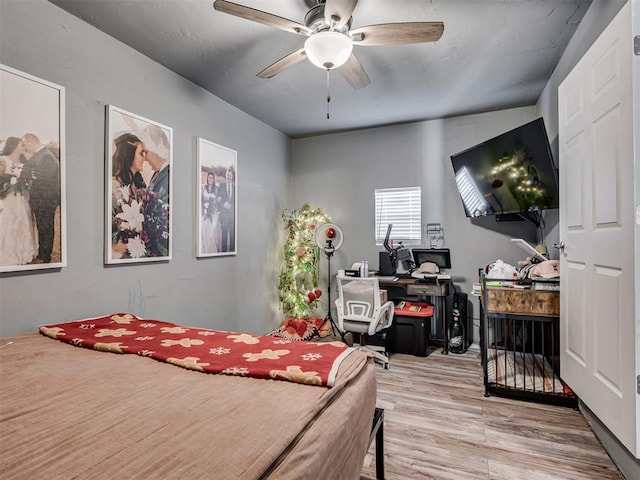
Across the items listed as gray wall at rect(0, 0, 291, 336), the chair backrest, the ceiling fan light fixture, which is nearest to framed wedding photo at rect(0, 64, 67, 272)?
gray wall at rect(0, 0, 291, 336)

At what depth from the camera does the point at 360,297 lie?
312 cm

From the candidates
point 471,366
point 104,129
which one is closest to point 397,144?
point 471,366

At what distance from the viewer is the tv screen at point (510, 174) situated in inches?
106

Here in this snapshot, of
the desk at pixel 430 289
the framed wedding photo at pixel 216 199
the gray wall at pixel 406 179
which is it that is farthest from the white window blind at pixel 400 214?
the framed wedding photo at pixel 216 199

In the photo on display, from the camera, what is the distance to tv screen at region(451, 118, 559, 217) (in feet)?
8.84

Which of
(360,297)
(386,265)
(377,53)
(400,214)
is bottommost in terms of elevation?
(360,297)

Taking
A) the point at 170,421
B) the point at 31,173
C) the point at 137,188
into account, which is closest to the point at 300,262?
the point at 137,188

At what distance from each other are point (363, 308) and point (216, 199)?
5.98 feet

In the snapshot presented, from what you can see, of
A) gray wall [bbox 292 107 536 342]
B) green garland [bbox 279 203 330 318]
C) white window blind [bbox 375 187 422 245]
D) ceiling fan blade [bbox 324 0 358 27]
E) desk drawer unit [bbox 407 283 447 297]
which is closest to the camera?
ceiling fan blade [bbox 324 0 358 27]

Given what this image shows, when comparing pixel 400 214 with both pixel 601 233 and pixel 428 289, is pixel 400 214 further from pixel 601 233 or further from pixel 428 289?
pixel 601 233

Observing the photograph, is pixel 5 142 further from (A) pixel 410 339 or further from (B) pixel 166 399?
(A) pixel 410 339

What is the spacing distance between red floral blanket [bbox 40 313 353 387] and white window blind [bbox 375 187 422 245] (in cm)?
287

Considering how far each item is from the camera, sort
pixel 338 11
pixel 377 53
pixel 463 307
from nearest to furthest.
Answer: pixel 338 11
pixel 377 53
pixel 463 307

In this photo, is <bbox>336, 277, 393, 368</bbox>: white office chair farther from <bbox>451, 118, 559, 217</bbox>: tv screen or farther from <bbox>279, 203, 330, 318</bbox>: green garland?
<bbox>451, 118, 559, 217</bbox>: tv screen
